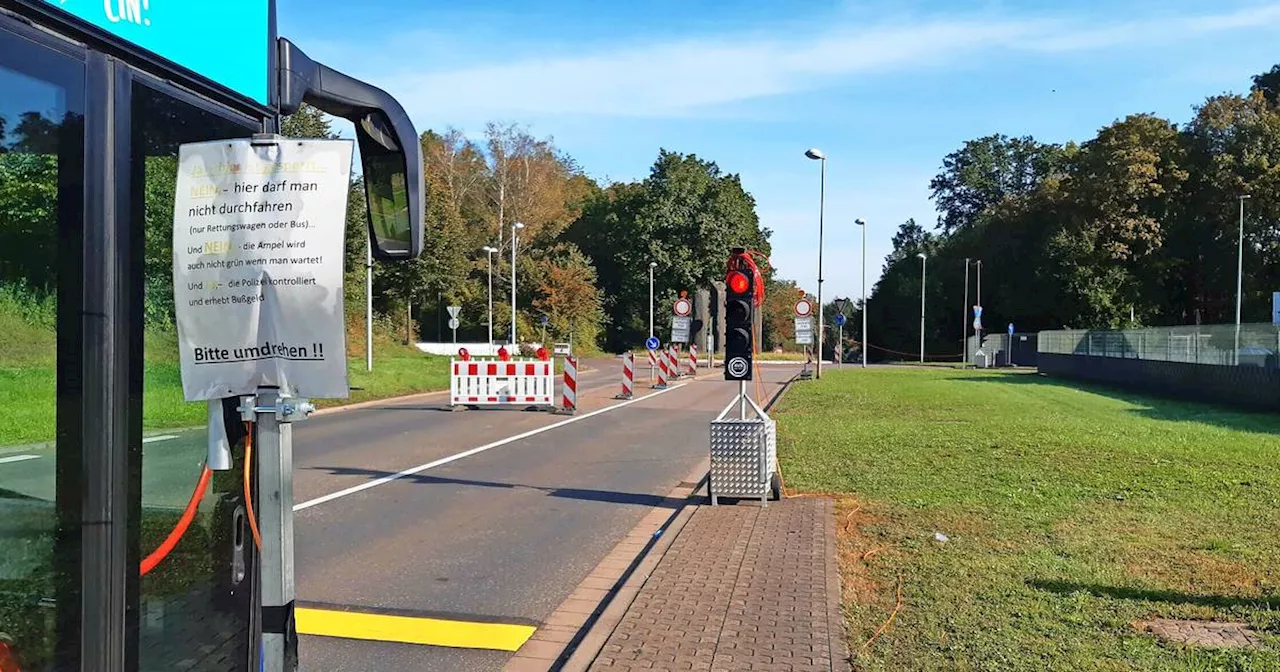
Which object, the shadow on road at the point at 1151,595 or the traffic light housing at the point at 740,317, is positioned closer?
the shadow on road at the point at 1151,595

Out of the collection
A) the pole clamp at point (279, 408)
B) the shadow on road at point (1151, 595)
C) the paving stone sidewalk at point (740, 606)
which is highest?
the pole clamp at point (279, 408)

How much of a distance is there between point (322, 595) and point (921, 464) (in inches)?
341

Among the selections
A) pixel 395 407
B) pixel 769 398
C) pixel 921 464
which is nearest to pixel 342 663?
pixel 921 464

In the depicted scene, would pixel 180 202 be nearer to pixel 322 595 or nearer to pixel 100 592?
pixel 100 592

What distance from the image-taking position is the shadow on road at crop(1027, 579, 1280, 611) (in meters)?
6.36

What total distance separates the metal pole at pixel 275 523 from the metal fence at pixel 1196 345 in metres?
25.6

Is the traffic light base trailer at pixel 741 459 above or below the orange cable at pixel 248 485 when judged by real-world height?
below

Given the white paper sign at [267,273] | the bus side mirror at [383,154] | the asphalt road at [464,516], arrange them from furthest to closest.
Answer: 1. the asphalt road at [464,516]
2. the bus side mirror at [383,154]
3. the white paper sign at [267,273]

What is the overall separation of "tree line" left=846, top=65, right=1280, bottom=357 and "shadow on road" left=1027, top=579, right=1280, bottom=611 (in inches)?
2025

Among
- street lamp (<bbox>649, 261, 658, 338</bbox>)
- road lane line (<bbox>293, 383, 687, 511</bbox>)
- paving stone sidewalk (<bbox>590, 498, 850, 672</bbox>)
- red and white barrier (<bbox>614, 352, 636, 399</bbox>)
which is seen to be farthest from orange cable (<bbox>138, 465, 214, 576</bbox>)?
street lamp (<bbox>649, 261, 658, 338</bbox>)

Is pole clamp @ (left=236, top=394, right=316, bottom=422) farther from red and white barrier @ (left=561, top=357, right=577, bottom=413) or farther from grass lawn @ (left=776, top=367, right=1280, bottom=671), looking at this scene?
red and white barrier @ (left=561, top=357, right=577, bottom=413)

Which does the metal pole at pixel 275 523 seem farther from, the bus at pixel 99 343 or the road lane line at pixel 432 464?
the road lane line at pixel 432 464

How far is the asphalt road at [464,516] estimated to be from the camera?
22.2 ft

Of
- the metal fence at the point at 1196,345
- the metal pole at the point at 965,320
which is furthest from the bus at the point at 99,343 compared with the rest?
the metal pole at the point at 965,320
